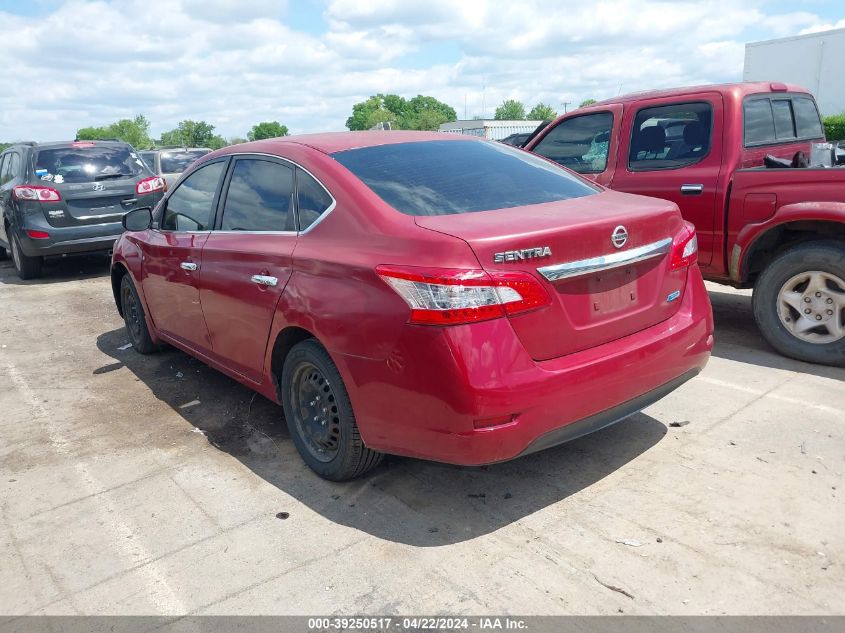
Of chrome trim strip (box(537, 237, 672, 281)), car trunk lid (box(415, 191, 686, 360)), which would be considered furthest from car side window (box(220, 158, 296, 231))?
chrome trim strip (box(537, 237, 672, 281))

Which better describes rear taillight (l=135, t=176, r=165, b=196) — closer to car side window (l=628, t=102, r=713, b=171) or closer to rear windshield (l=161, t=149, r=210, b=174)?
rear windshield (l=161, t=149, r=210, b=174)

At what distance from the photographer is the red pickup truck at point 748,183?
4.79m

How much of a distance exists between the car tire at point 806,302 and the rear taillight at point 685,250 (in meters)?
1.62

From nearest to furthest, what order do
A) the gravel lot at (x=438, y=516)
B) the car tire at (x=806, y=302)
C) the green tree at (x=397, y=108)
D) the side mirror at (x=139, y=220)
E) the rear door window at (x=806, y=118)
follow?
the gravel lot at (x=438, y=516)
the car tire at (x=806, y=302)
the side mirror at (x=139, y=220)
the rear door window at (x=806, y=118)
the green tree at (x=397, y=108)

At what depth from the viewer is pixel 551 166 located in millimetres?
4168

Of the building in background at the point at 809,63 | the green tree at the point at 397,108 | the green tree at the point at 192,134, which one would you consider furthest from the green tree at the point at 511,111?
the building in background at the point at 809,63

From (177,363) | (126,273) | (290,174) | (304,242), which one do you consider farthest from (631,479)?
(126,273)

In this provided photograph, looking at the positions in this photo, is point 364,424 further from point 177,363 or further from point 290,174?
point 177,363

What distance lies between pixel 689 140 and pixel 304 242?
3.49 m

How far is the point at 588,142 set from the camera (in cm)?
635

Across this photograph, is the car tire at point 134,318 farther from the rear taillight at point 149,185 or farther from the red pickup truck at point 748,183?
the rear taillight at point 149,185

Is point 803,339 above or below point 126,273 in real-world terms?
below

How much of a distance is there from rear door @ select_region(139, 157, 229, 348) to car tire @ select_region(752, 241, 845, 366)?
149 inches

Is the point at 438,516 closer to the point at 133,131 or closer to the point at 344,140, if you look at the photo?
the point at 344,140
